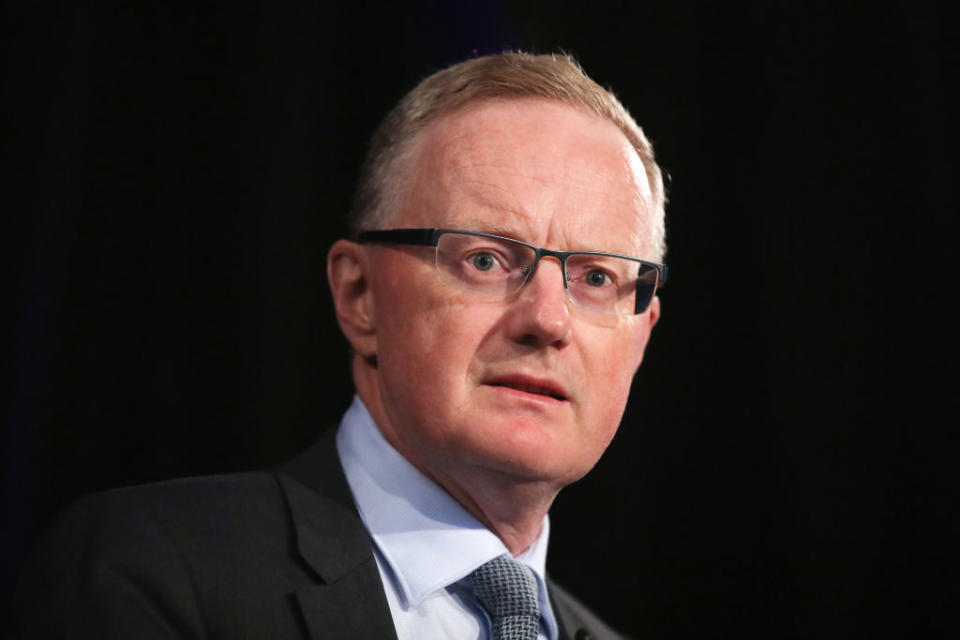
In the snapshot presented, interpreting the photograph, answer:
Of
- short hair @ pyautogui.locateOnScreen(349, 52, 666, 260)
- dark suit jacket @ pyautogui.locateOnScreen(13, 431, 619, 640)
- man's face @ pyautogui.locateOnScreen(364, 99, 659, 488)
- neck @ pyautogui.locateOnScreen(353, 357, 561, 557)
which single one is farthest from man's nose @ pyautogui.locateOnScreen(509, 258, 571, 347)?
dark suit jacket @ pyautogui.locateOnScreen(13, 431, 619, 640)

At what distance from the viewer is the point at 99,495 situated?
1.40m

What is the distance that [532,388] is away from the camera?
1493 mm

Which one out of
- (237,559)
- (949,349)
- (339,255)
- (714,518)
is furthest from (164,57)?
(949,349)

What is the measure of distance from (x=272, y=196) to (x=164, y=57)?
413 millimetres

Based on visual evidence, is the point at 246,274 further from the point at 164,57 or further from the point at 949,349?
the point at 949,349

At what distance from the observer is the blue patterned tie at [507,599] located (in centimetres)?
148

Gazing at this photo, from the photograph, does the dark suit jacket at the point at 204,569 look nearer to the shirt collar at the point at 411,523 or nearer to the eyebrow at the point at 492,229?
the shirt collar at the point at 411,523

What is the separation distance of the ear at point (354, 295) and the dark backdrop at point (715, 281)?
1.77 feet

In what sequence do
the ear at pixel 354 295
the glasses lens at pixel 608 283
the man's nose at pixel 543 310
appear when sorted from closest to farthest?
1. the man's nose at pixel 543 310
2. the glasses lens at pixel 608 283
3. the ear at pixel 354 295

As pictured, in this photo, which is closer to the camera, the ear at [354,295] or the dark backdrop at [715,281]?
the ear at [354,295]

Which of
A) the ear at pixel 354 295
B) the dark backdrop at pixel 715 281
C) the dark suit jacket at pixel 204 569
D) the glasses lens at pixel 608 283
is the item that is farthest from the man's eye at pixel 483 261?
the dark backdrop at pixel 715 281

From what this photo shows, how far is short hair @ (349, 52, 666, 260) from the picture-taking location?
5.46 ft

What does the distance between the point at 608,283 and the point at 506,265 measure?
0.69 feet

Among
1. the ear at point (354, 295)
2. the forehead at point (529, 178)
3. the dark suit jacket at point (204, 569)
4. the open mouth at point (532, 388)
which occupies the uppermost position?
A: the forehead at point (529, 178)
